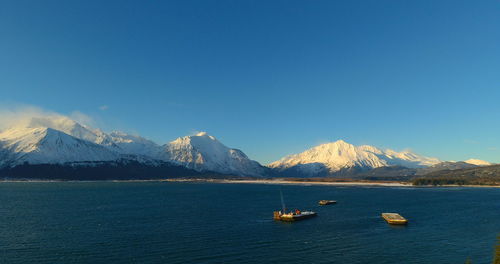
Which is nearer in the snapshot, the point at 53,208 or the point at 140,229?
the point at 140,229

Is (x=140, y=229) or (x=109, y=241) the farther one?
(x=140, y=229)

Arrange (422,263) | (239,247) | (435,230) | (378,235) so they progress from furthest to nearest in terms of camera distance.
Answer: (435,230)
(378,235)
(239,247)
(422,263)

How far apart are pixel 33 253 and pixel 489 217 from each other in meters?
139

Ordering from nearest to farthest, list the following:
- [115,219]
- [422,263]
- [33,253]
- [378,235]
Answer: [422,263]
[33,253]
[378,235]
[115,219]

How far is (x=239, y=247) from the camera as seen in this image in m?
77.6

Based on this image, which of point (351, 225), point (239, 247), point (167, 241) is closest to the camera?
point (239, 247)

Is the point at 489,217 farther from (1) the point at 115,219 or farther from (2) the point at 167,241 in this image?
(1) the point at 115,219

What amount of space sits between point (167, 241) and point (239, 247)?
18146 mm

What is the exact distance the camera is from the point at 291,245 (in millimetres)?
79875

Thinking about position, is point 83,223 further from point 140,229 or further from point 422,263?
point 422,263

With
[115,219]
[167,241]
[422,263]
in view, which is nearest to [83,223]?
[115,219]

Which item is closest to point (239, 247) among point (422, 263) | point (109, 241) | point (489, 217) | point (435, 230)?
point (109, 241)

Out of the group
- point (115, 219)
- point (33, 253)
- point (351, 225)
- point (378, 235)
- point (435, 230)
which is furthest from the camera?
point (115, 219)

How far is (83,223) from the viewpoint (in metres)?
110
